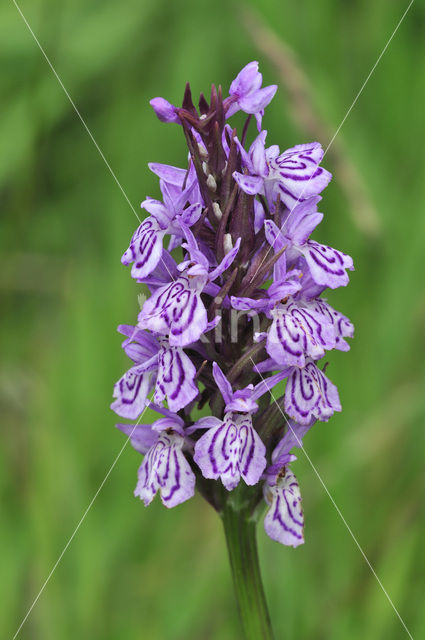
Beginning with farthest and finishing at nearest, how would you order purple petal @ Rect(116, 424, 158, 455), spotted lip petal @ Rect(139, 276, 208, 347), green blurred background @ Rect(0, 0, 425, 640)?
green blurred background @ Rect(0, 0, 425, 640)
purple petal @ Rect(116, 424, 158, 455)
spotted lip petal @ Rect(139, 276, 208, 347)

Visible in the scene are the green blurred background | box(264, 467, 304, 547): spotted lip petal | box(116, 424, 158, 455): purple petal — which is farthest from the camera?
the green blurred background

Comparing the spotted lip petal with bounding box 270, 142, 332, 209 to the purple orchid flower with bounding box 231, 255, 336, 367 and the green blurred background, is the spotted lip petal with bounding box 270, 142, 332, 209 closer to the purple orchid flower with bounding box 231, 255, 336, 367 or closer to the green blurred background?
the purple orchid flower with bounding box 231, 255, 336, 367

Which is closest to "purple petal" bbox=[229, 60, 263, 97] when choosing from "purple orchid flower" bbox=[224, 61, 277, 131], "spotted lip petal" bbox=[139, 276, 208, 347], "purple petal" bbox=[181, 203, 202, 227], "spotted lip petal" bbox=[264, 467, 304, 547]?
"purple orchid flower" bbox=[224, 61, 277, 131]

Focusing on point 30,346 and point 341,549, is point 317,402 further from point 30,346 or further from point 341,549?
point 30,346

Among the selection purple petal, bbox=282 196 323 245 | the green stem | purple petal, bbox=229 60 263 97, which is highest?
purple petal, bbox=229 60 263 97

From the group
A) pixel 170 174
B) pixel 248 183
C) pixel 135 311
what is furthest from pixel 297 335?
pixel 135 311

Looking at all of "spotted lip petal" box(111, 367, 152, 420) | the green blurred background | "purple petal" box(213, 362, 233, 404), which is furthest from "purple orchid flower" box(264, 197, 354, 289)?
the green blurred background

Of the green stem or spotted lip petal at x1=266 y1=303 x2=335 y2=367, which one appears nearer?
spotted lip petal at x1=266 y1=303 x2=335 y2=367

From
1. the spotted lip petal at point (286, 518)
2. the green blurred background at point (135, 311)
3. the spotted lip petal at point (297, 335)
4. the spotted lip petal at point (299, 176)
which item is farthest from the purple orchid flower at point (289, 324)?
the green blurred background at point (135, 311)

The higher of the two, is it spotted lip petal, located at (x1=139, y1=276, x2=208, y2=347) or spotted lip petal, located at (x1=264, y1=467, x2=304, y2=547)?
spotted lip petal, located at (x1=139, y1=276, x2=208, y2=347)
